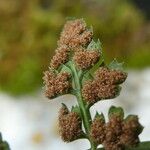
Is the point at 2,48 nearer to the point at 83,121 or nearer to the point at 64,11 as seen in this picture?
the point at 64,11

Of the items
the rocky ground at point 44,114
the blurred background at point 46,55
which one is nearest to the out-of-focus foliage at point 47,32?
the blurred background at point 46,55

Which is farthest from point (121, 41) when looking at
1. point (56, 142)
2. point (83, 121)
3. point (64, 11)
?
point (83, 121)

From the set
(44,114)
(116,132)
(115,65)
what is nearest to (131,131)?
(116,132)

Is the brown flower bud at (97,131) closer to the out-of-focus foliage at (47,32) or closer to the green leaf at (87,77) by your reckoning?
the green leaf at (87,77)

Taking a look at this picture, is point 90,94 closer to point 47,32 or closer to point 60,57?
point 60,57

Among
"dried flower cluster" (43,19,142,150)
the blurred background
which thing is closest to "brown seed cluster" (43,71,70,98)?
"dried flower cluster" (43,19,142,150)

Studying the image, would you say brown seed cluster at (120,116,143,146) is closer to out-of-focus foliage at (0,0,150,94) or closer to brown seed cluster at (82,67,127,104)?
brown seed cluster at (82,67,127,104)
